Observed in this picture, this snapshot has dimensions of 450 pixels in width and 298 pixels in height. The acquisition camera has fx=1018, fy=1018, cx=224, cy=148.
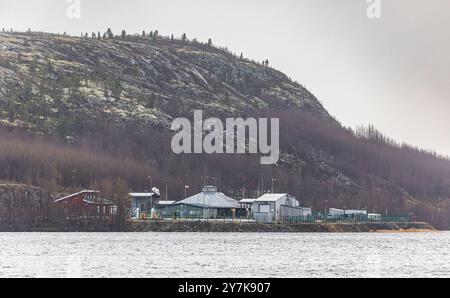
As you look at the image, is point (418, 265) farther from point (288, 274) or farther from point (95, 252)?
point (95, 252)

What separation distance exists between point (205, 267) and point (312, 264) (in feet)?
45.2

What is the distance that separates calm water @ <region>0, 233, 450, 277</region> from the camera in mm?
102062

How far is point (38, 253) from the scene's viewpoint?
432 ft

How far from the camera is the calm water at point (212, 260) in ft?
335

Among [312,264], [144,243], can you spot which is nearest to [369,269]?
[312,264]

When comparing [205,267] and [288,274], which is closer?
[288,274]

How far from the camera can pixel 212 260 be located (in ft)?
393
